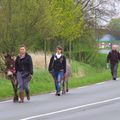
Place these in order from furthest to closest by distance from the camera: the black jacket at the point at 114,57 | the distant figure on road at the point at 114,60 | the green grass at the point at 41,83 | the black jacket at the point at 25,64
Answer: the black jacket at the point at 114,57 < the distant figure on road at the point at 114,60 < the green grass at the point at 41,83 < the black jacket at the point at 25,64

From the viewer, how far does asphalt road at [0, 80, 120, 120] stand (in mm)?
12538

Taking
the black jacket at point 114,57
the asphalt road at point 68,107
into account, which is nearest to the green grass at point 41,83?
the black jacket at point 114,57

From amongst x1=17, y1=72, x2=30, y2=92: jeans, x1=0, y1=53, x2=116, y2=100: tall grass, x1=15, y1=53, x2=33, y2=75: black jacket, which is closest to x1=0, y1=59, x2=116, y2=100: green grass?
x1=0, y1=53, x2=116, y2=100: tall grass

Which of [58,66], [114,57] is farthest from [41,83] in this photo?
[114,57]

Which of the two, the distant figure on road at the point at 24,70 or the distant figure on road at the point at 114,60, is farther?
the distant figure on road at the point at 114,60

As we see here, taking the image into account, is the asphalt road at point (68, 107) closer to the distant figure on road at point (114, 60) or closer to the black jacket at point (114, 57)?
the distant figure on road at point (114, 60)

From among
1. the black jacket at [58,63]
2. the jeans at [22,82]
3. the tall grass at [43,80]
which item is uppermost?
the black jacket at [58,63]

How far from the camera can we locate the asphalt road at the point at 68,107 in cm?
1254

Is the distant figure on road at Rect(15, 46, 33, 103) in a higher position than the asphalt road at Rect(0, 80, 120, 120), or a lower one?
higher

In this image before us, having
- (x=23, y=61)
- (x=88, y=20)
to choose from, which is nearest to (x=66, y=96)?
(x=23, y=61)

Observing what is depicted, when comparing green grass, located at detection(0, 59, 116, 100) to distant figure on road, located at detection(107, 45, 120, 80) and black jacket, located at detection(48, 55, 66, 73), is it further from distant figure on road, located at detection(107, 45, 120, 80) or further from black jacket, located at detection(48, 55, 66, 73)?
black jacket, located at detection(48, 55, 66, 73)

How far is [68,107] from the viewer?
47.3 ft

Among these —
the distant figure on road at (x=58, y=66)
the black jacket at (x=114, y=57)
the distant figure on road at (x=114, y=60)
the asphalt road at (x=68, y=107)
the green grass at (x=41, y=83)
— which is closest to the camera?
the asphalt road at (x=68, y=107)

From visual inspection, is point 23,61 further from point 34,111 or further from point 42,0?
point 42,0
